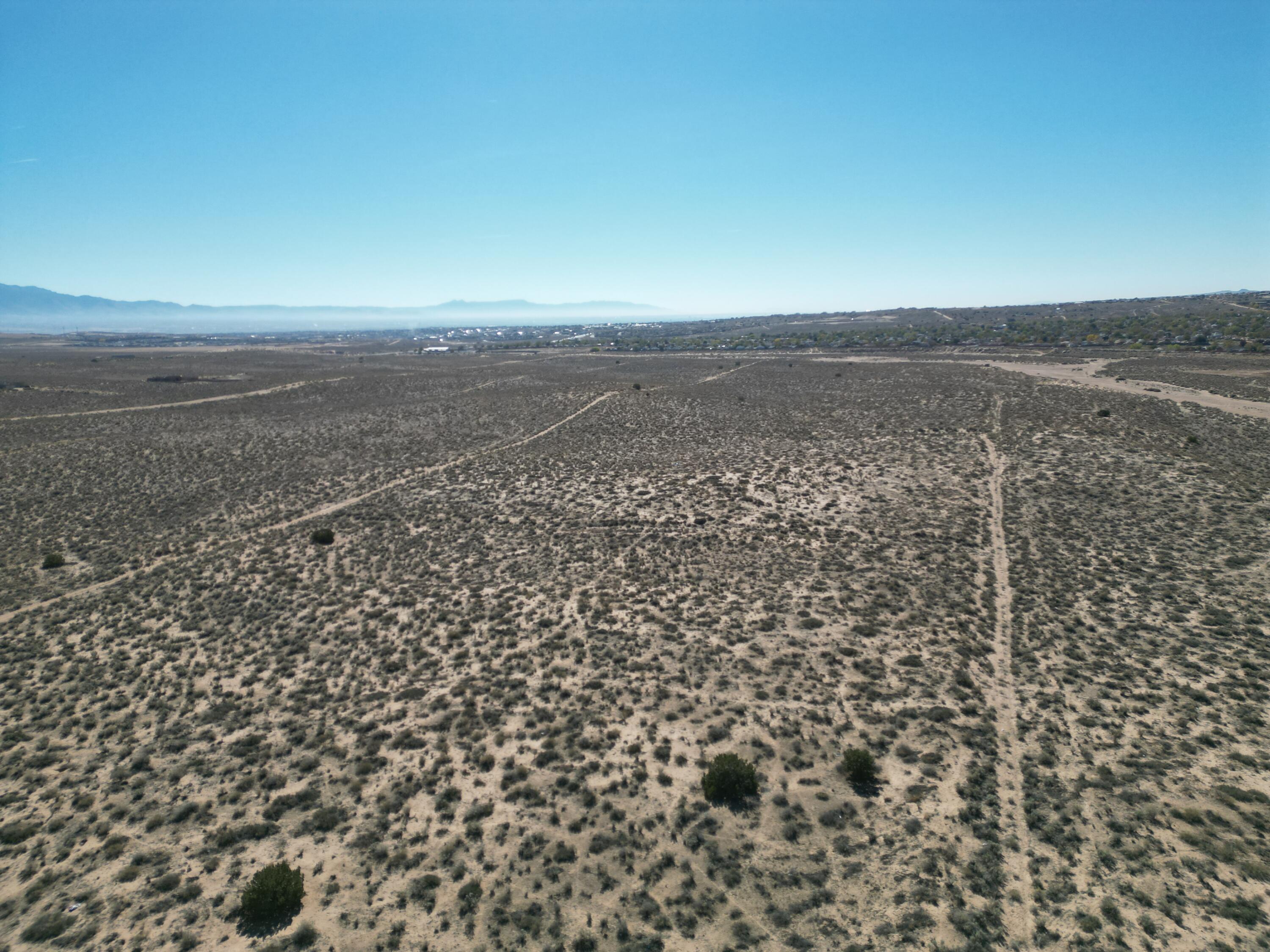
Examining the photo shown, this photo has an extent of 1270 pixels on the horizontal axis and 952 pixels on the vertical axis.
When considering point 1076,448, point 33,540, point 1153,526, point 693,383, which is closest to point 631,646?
point 1153,526

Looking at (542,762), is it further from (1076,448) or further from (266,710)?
(1076,448)

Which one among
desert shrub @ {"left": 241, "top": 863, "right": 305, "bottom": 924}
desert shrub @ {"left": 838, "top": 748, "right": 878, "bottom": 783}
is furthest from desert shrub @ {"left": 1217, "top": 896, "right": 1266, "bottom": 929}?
desert shrub @ {"left": 241, "top": 863, "right": 305, "bottom": 924}

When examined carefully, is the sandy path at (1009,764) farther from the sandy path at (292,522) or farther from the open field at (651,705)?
the sandy path at (292,522)

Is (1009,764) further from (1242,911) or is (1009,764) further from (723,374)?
(723,374)

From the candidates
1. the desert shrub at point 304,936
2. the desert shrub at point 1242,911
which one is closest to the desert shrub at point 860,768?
the desert shrub at point 1242,911

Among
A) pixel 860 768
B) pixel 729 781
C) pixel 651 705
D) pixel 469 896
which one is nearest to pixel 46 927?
pixel 469 896

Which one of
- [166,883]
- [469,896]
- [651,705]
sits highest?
[651,705]
